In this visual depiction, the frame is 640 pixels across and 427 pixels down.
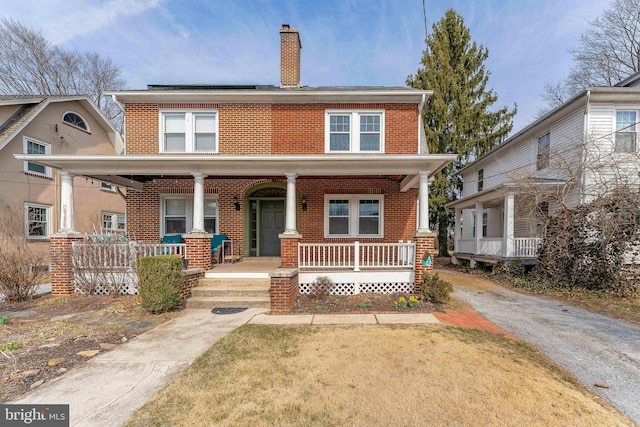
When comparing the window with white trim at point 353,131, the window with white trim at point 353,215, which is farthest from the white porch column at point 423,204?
the window with white trim at point 353,215

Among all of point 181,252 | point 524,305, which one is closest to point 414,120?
point 524,305

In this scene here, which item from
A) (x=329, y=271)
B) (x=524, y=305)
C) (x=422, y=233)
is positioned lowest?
(x=524, y=305)

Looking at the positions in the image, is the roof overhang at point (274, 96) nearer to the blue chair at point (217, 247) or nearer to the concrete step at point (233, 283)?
the blue chair at point (217, 247)

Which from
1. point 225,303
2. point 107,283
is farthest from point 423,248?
point 107,283

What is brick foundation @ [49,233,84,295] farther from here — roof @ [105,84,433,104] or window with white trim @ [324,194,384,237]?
window with white trim @ [324,194,384,237]

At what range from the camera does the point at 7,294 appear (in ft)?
22.0

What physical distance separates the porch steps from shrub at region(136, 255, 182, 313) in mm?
692

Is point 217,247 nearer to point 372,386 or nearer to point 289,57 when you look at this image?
point 372,386

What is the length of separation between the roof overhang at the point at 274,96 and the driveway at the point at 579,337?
637 cm

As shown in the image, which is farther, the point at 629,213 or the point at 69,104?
the point at 69,104

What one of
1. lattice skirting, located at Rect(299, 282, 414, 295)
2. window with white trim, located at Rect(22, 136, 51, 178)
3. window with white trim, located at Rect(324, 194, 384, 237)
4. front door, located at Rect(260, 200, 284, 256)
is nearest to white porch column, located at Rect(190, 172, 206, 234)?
front door, located at Rect(260, 200, 284, 256)

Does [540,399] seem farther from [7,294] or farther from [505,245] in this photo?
[7,294]

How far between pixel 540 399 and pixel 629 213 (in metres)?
8.14

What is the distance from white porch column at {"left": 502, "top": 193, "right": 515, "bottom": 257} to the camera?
1055cm
